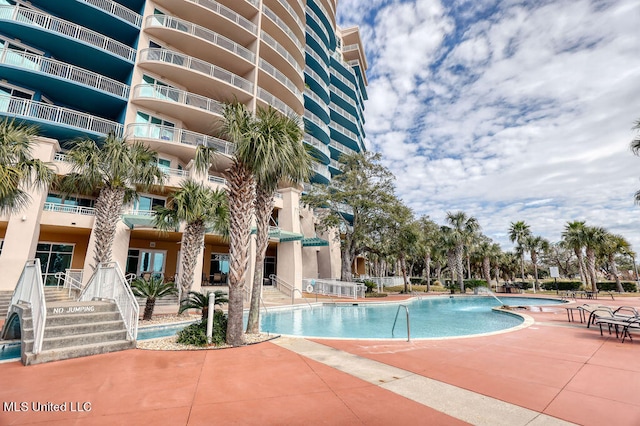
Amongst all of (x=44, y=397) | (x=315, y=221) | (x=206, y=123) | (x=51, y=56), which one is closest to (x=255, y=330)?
(x=44, y=397)

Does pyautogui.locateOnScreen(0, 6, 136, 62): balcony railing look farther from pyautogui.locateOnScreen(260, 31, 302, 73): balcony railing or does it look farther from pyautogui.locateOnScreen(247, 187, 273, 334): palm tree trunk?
pyautogui.locateOnScreen(247, 187, 273, 334): palm tree trunk

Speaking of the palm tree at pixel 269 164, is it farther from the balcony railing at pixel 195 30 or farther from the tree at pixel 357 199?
the balcony railing at pixel 195 30

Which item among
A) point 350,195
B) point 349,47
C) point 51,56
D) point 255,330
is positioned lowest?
point 255,330

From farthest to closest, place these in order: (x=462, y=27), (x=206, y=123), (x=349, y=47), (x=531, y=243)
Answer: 1. (x=349, y=47)
2. (x=531, y=243)
3. (x=206, y=123)
4. (x=462, y=27)

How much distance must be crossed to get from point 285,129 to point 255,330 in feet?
19.9

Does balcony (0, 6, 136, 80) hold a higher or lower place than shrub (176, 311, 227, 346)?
higher

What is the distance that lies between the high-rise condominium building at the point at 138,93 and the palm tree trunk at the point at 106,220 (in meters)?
4.27

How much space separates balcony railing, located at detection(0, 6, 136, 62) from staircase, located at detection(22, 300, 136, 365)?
20132 mm

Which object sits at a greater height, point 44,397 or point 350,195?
point 350,195

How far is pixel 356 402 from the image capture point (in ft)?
12.8

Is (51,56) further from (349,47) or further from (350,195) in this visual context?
(349,47)

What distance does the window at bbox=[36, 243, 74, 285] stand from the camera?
17566 millimetres

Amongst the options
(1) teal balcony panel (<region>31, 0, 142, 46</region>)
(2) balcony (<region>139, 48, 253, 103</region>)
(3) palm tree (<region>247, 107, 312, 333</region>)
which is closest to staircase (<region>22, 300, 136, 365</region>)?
(3) palm tree (<region>247, 107, 312, 333</region>)

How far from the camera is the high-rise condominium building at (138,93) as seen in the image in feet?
54.2
